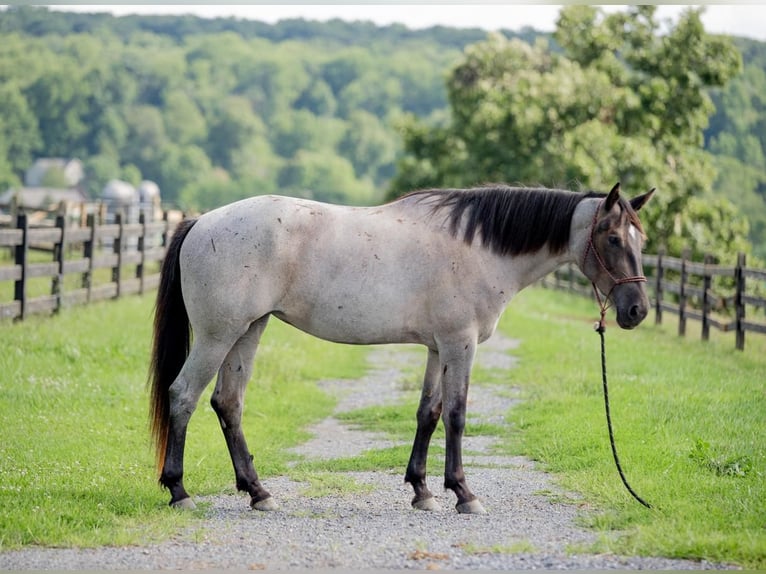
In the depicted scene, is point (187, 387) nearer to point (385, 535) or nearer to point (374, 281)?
point (374, 281)

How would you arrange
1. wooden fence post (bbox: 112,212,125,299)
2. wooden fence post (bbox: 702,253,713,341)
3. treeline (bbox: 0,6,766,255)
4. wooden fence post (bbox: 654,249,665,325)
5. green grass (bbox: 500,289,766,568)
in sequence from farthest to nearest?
1. treeline (bbox: 0,6,766,255)
2. wooden fence post (bbox: 654,249,665,325)
3. wooden fence post (bbox: 112,212,125,299)
4. wooden fence post (bbox: 702,253,713,341)
5. green grass (bbox: 500,289,766,568)

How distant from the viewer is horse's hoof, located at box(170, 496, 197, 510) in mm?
6328

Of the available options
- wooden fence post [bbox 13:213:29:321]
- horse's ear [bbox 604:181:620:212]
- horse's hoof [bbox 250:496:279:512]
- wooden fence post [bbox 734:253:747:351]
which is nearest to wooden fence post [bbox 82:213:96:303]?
wooden fence post [bbox 13:213:29:321]

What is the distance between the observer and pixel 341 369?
13.9 meters

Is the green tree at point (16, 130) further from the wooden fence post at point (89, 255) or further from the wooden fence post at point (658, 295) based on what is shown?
the wooden fence post at point (658, 295)

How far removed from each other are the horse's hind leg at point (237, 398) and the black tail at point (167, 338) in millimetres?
326

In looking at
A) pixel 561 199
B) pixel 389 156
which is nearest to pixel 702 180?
pixel 561 199

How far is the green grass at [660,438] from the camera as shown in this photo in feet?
18.4

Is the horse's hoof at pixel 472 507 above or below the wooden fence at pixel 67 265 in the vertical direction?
above

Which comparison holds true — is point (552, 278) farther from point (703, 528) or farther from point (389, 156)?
point (389, 156)

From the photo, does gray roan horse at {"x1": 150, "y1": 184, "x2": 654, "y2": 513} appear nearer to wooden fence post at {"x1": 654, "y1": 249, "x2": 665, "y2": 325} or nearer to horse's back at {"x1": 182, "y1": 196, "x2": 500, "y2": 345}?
horse's back at {"x1": 182, "y1": 196, "x2": 500, "y2": 345}

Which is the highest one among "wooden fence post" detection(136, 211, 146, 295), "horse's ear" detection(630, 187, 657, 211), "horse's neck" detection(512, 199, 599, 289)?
"horse's ear" detection(630, 187, 657, 211)

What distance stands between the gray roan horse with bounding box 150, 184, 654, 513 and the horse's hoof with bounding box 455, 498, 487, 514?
1 centimetres

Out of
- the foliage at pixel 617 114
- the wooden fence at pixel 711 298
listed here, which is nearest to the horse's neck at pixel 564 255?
the wooden fence at pixel 711 298
